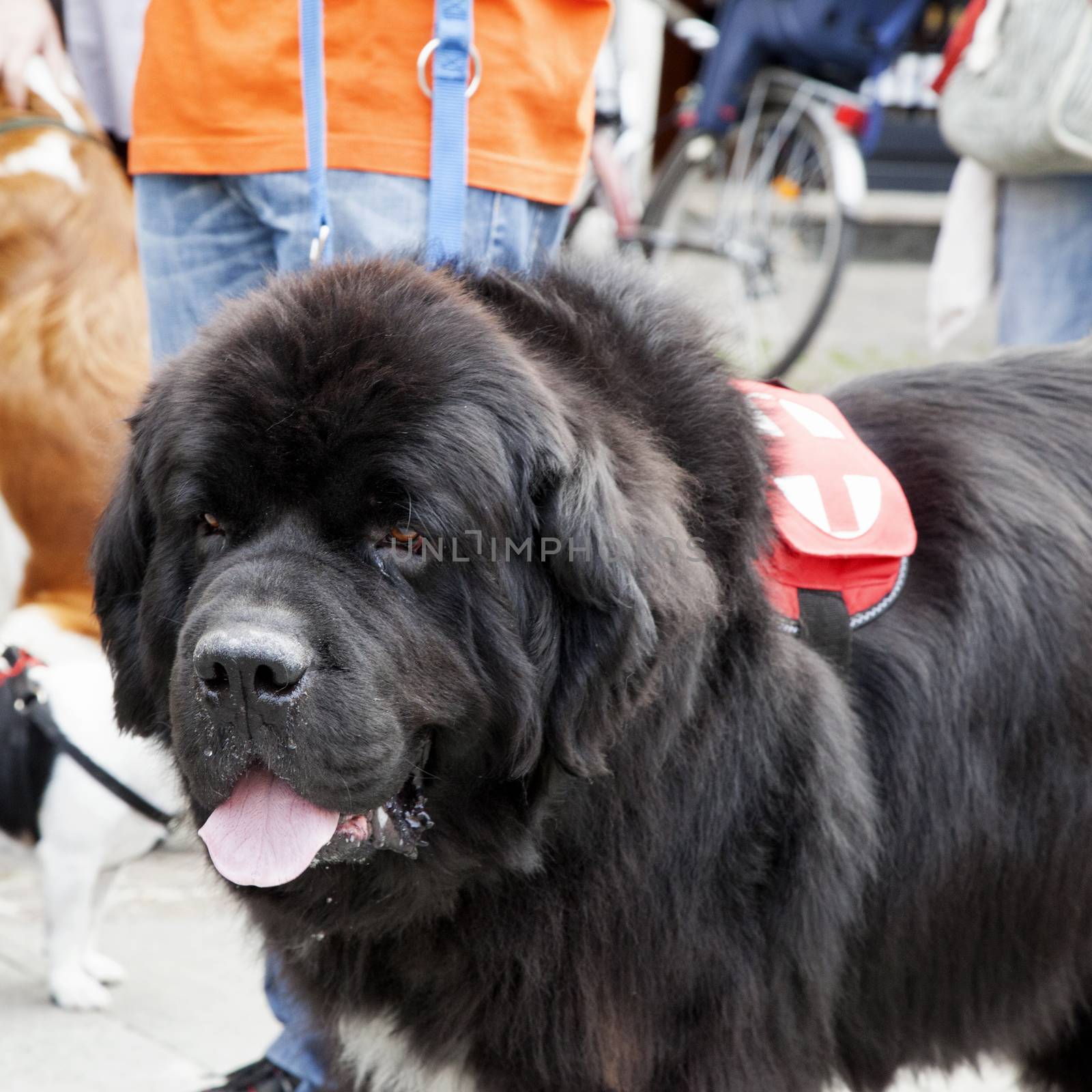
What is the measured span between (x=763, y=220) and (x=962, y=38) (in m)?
2.72

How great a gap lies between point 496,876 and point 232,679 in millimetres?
470

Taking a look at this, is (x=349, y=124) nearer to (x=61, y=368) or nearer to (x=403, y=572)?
(x=403, y=572)

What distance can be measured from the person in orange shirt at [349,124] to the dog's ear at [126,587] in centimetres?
51

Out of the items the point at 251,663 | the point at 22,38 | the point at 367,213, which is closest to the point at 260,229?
the point at 367,213

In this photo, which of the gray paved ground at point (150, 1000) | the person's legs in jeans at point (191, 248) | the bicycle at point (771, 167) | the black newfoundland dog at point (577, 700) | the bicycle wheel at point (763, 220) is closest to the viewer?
the black newfoundland dog at point (577, 700)

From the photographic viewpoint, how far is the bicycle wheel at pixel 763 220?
21.2 ft

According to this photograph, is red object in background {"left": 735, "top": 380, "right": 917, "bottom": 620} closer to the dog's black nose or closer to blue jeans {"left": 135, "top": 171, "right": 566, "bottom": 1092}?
blue jeans {"left": 135, "top": 171, "right": 566, "bottom": 1092}

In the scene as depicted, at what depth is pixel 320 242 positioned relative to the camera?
221 cm

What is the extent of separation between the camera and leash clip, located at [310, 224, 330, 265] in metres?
2.20

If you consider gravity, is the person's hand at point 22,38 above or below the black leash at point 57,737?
above

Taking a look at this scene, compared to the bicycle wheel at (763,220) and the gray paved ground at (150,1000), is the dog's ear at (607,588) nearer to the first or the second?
the gray paved ground at (150,1000)

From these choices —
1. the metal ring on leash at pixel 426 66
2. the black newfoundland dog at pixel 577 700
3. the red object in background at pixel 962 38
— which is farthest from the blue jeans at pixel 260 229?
the red object in background at pixel 962 38

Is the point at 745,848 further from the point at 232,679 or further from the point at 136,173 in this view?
the point at 136,173

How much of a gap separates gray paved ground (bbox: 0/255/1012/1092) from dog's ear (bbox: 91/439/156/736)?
0.29m
